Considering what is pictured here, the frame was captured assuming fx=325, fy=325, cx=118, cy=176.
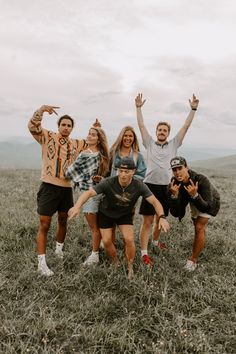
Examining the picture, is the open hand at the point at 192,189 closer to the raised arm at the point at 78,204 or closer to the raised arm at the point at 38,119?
the raised arm at the point at 78,204

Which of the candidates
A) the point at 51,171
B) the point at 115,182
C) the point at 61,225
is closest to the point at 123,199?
the point at 115,182

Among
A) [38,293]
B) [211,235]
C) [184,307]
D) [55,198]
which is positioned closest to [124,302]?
[184,307]

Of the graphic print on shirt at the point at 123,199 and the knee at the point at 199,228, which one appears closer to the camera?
the graphic print on shirt at the point at 123,199

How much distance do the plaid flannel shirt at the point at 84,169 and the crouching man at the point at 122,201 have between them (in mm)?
570

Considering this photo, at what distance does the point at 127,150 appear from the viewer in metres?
6.43

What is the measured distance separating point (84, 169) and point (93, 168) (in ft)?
0.73

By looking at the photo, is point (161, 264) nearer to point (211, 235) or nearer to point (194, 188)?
point (194, 188)

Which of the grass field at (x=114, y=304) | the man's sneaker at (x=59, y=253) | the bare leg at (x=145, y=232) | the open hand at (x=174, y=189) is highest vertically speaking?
the open hand at (x=174, y=189)

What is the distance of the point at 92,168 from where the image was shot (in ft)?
21.0

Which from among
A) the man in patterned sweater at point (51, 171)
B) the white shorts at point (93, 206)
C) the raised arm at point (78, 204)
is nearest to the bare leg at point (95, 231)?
the white shorts at point (93, 206)

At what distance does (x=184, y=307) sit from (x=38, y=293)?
2288 mm

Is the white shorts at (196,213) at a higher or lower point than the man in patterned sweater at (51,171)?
lower

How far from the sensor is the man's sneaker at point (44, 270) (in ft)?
18.9

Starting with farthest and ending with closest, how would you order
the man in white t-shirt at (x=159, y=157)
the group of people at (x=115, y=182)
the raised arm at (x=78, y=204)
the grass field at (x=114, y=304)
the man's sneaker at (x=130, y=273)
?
the man in white t-shirt at (x=159, y=157), the group of people at (x=115, y=182), the man's sneaker at (x=130, y=273), the raised arm at (x=78, y=204), the grass field at (x=114, y=304)
